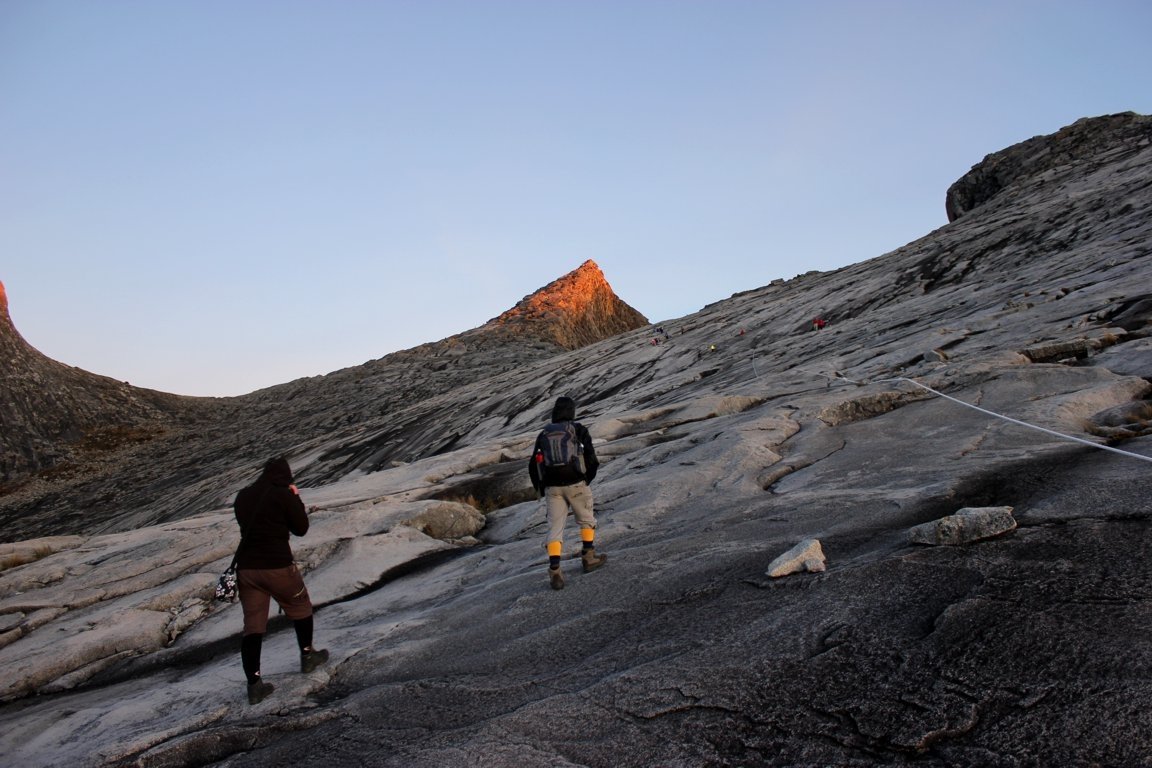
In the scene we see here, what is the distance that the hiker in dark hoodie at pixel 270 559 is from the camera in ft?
22.3

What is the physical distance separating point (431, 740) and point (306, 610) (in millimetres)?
2955

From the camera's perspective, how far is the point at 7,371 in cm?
5788

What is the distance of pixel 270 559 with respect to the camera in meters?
6.85

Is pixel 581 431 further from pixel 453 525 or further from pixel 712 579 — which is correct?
pixel 453 525

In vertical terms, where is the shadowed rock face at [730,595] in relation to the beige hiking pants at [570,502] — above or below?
below

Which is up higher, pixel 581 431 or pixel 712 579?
pixel 581 431

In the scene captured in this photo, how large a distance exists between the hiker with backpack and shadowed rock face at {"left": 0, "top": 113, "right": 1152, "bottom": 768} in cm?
49

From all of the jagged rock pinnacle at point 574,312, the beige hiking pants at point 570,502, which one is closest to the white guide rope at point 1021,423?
the beige hiking pants at point 570,502

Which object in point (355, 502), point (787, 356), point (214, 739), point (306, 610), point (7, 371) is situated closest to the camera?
point (214, 739)

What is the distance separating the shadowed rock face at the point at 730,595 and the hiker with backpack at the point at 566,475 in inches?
19.1

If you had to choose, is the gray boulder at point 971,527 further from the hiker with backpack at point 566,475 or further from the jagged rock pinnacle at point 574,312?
the jagged rock pinnacle at point 574,312

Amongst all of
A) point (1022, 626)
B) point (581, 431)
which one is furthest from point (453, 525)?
point (1022, 626)

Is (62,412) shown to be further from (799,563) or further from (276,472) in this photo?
(799,563)

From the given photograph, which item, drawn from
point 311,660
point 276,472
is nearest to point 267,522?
point 276,472
